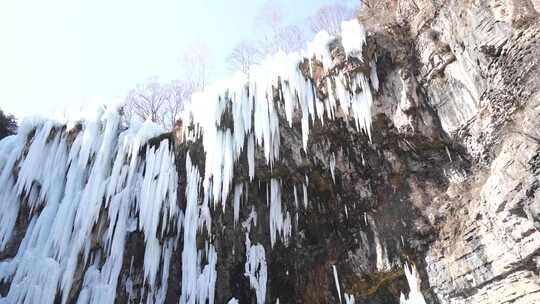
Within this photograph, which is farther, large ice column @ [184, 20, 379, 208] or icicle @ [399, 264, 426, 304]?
large ice column @ [184, 20, 379, 208]

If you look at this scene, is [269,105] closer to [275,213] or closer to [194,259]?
[275,213]

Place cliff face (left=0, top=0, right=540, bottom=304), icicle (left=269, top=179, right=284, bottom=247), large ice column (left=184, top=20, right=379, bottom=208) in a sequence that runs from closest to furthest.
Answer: cliff face (left=0, top=0, right=540, bottom=304) < large ice column (left=184, top=20, right=379, bottom=208) < icicle (left=269, top=179, right=284, bottom=247)

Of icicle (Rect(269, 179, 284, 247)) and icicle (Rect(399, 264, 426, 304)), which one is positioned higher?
icicle (Rect(269, 179, 284, 247))

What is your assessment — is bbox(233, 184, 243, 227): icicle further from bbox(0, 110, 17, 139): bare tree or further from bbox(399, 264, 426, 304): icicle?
bbox(0, 110, 17, 139): bare tree

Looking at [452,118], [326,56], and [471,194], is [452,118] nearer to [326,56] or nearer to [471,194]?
[471,194]

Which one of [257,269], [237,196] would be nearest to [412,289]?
[257,269]

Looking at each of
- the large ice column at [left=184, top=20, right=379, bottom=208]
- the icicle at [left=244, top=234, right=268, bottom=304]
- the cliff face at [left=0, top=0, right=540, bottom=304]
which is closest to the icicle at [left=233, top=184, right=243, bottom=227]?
the cliff face at [left=0, top=0, right=540, bottom=304]

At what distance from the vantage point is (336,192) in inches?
356

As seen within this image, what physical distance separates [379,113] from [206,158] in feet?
12.9

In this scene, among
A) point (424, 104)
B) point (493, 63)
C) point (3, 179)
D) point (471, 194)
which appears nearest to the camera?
point (493, 63)

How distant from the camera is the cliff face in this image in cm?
689

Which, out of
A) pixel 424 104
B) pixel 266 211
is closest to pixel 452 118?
pixel 424 104

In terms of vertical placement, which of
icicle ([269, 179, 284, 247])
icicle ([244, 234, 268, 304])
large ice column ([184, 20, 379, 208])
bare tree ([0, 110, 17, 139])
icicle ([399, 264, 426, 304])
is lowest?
icicle ([399, 264, 426, 304])

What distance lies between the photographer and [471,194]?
7406mm
